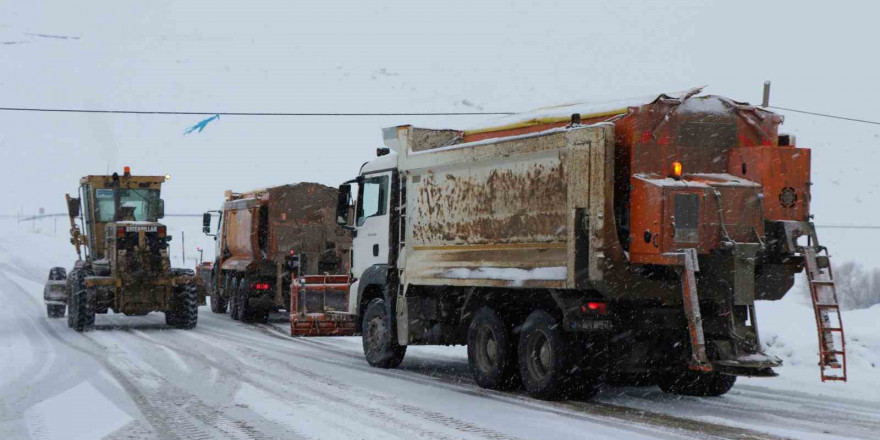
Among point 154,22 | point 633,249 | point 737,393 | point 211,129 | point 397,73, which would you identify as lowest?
point 737,393

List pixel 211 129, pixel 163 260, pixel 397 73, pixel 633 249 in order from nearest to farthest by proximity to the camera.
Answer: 1. pixel 633 249
2. pixel 163 260
3. pixel 211 129
4. pixel 397 73

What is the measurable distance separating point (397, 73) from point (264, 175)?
26.6m

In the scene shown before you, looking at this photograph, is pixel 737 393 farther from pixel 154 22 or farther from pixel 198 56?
pixel 154 22

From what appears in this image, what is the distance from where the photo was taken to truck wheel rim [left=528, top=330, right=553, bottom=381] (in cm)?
1070

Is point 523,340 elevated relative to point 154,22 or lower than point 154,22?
lower

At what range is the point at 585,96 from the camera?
76.9 metres

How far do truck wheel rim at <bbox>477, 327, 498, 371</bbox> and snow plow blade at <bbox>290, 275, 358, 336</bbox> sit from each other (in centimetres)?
378

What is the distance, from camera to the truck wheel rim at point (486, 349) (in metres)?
11.7

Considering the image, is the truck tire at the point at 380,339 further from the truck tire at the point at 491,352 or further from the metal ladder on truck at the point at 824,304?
the metal ladder on truck at the point at 824,304

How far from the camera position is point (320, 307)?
16000 millimetres

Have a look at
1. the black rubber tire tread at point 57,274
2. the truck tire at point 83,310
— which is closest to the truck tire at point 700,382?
the truck tire at point 83,310

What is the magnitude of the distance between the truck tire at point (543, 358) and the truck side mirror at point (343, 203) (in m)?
4.70

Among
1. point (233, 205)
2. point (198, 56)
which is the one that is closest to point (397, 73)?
point (198, 56)

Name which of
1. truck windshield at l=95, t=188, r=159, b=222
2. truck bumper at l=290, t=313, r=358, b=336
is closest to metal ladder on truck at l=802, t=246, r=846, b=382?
truck bumper at l=290, t=313, r=358, b=336
